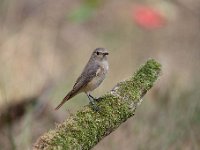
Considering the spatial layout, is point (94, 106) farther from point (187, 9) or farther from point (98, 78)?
point (187, 9)

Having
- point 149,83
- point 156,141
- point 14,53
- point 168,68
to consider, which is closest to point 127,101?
point 149,83

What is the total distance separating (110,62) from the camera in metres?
15.4

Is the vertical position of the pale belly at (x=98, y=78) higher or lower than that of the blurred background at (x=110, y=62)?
lower

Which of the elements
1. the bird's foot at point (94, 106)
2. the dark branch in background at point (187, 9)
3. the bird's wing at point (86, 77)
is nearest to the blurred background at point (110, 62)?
the dark branch in background at point (187, 9)

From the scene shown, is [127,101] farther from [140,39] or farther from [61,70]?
[140,39]

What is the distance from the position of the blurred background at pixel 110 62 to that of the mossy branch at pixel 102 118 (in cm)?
87

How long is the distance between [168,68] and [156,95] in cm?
307

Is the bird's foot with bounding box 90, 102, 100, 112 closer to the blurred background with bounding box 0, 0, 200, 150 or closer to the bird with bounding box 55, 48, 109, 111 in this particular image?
the blurred background with bounding box 0, 0, 200, 150

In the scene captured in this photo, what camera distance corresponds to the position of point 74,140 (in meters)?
6.13

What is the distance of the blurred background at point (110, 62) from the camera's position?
10.4 metres

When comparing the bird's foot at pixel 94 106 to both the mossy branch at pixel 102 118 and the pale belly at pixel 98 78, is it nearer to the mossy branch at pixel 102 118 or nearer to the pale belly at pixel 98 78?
the mossy branch at pixel 102 118

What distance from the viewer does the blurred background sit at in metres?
10.4

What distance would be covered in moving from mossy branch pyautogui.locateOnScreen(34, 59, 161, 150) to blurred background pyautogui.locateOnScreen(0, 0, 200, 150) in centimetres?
87

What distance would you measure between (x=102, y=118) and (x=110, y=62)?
898 cm
